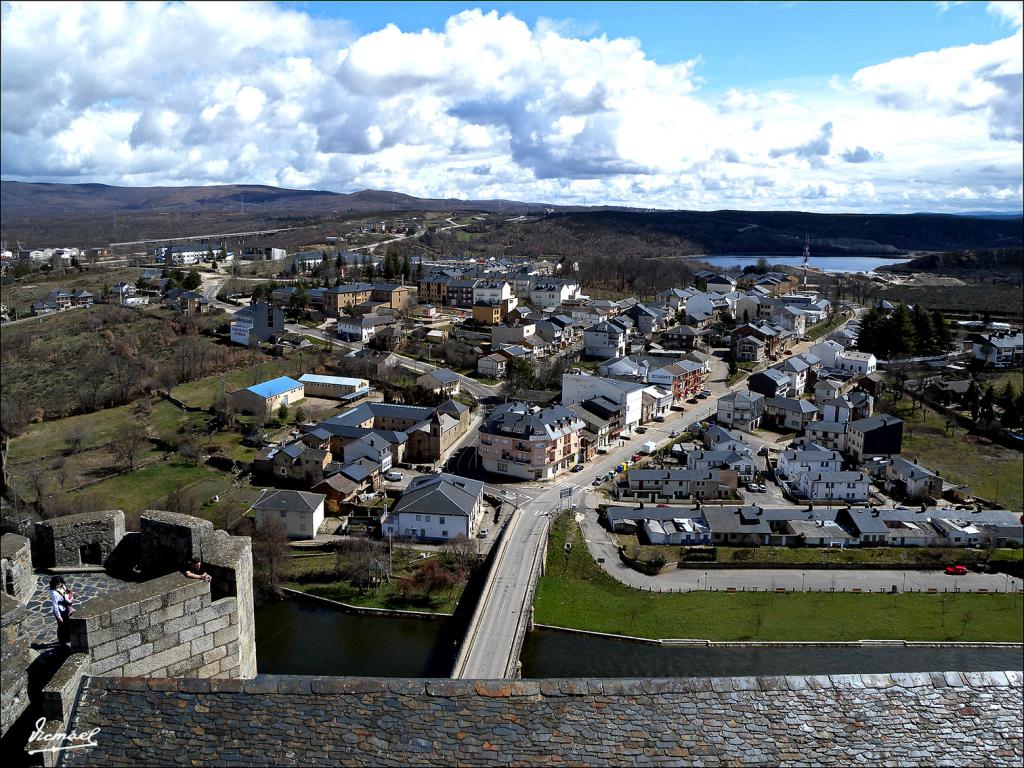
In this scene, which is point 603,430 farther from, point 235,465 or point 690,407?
point 235,465

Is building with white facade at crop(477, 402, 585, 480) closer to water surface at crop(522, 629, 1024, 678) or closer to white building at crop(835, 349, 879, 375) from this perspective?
water surface at crop(522, 629, 1024, 678)

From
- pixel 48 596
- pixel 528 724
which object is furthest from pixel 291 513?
pixel 528 724

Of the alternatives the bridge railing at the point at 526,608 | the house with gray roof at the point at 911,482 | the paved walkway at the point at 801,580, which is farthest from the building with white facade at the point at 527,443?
the house with gray roof at the point at 911,482

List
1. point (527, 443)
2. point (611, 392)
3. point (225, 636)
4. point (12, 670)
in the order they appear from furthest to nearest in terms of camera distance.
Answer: point (611, 392) → point (527, 443) → point (225, 636) → point (12, 670)

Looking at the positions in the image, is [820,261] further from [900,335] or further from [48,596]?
[48,596]

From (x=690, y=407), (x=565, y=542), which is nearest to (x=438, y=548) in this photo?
(x=565, y=542)

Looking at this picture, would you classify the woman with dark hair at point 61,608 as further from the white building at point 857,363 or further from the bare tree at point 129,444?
the white building at point 857,363
